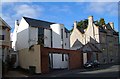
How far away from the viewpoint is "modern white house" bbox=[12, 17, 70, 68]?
158 ft

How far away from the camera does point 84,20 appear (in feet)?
265

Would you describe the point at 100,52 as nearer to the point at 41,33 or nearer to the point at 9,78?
the point at 41,33

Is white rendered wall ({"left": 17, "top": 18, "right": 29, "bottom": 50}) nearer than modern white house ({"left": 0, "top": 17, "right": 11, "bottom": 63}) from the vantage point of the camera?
No

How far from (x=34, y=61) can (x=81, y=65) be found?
14780 mm

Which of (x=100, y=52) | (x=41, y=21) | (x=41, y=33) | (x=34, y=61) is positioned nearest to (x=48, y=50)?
(x=34, y=61)

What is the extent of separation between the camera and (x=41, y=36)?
4975 cm

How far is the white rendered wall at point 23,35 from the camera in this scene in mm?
48156

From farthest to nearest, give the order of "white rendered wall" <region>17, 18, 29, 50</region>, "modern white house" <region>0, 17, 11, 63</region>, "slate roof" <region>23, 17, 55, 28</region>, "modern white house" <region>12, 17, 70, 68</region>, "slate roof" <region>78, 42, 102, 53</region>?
1. "slate roof" <region>78, 42, 102, 53</region>
2. "slate roof" <region>23, 17, 55, 28</region>
3. "modern white house" <region>12, 17, 70, 68</region>
4. "white rendered wall" <region>17, 18, 29, 50</region>
5. "modern white house" <region>0, 17, 11, 63</region>

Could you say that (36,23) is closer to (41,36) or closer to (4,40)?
(41,36)

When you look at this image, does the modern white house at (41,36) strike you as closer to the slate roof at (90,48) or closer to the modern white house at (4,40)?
the slate roof at (90,48)

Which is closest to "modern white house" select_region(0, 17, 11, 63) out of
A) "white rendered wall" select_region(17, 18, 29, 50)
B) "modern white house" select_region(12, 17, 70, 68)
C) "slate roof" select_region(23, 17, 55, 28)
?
"modern white house" select_region(12, 17, 70, 68)

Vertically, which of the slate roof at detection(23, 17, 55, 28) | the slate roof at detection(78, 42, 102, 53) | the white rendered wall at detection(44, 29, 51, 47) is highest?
the slate roof at detection(23, 17, 55, 28)

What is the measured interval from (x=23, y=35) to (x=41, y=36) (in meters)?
3.64

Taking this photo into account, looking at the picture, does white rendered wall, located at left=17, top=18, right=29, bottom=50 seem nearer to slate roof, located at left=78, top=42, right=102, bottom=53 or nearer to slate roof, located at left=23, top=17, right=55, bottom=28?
slate roof, located at left=23, top=17, right=55, bottom=28
